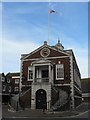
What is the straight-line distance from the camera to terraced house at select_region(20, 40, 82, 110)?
30.5m

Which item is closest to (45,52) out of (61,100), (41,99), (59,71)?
(59,71)

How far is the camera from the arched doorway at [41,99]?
31.1 m

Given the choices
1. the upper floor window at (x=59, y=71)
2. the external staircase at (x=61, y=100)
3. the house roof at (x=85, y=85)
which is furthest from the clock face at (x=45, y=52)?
the house roof at (x=85, y=85)

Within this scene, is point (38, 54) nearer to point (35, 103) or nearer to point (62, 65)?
point (62, 65)

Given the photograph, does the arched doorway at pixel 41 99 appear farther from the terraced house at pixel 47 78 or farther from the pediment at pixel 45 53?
the pediment at pixel 45 53

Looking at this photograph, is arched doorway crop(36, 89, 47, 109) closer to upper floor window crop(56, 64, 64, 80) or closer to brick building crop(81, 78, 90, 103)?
upper floor window crop(56, 64, 64, 80)

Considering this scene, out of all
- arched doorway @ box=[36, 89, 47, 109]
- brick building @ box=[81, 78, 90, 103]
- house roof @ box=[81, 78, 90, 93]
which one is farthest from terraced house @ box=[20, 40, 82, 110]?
house roof @ box=[81, 78, 90, 93]

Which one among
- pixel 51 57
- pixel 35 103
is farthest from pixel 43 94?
pixel 51 57

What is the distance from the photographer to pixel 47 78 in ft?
105

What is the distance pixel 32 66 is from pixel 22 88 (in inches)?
147

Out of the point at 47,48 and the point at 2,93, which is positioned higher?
the point at 47,48

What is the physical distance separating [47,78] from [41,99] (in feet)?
10.1

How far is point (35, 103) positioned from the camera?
3138cm

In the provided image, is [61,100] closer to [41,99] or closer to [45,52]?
[41,99]
